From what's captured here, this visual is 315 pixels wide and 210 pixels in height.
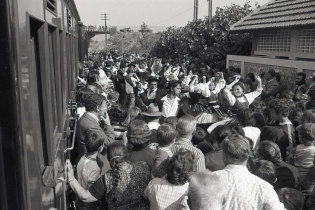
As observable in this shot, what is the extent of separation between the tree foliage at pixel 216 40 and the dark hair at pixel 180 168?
43.7 feet

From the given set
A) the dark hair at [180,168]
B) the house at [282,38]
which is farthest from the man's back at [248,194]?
the house at [282,38]

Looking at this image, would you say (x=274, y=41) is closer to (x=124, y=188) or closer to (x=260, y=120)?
(x=260, y=120)

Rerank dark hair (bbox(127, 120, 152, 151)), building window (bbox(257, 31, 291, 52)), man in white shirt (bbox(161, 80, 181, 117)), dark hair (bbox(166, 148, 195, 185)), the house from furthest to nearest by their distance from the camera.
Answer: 1. building window (bbox(257, 31, 291, 52))
2. the house
3. man in white shirt (bbox(161, 80, 181, 117))
4. dark hair (bbox(127, 120, 152, 151))
5. dark hair (bbox(166, 148, 195, 185))

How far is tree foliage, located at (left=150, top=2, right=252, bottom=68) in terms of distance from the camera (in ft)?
51.8

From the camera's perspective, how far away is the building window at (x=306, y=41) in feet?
33.9

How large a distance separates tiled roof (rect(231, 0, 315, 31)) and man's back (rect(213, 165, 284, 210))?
26.2 feet

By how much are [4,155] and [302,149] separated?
3.22 m

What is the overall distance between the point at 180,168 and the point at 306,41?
9180mm

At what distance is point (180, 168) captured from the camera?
8.71ft

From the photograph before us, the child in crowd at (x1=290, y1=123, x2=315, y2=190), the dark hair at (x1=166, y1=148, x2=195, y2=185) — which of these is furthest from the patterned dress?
the child in crowd at (x1=290, y1=123, x2=315, y2=190)

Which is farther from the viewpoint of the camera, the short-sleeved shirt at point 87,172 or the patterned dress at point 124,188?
the short-sleeved shirt at point 87,172

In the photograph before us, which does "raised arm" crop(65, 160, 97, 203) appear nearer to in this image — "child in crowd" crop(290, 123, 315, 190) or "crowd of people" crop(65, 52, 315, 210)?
"crowd of people" crop(65, 52, 315, 210)

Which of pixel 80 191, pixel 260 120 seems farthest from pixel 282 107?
pixel 80 191

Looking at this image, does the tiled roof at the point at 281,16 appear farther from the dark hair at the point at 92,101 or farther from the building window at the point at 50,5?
the building window at the point at 50,5
